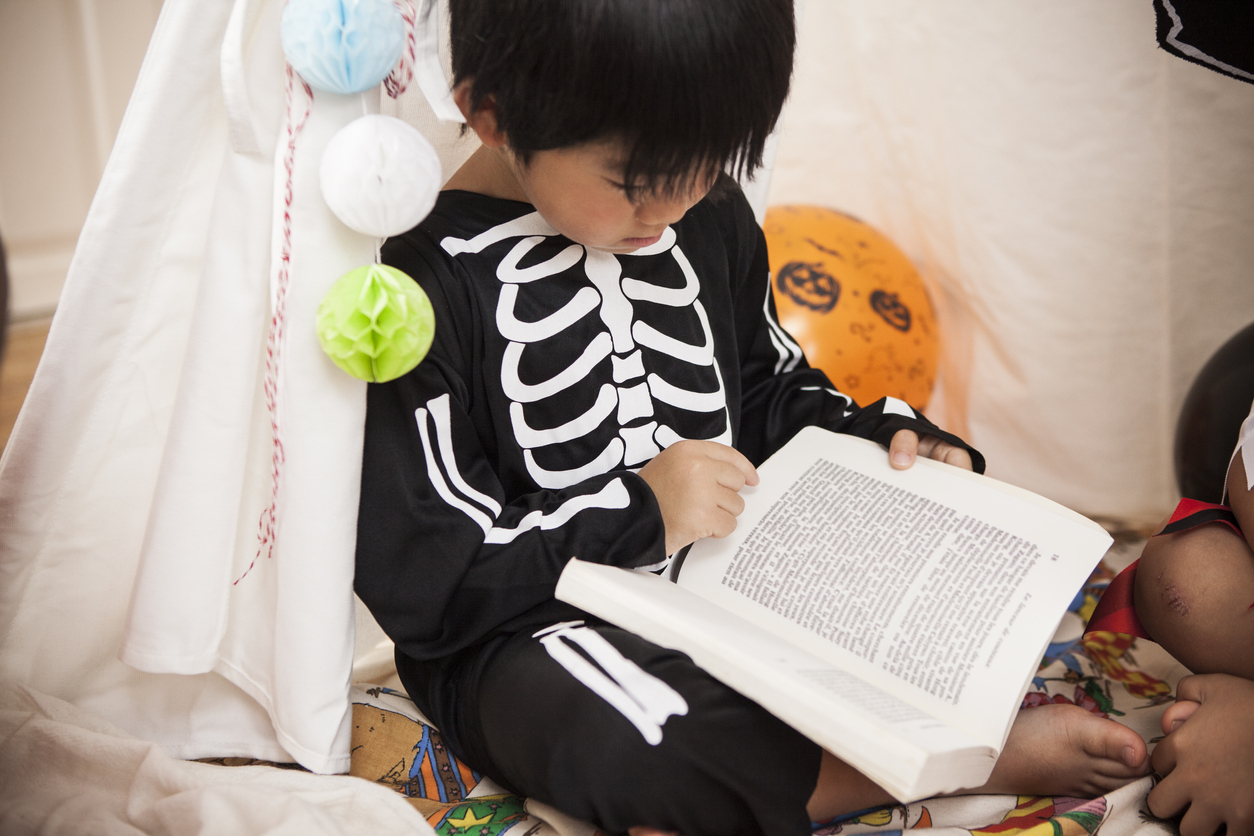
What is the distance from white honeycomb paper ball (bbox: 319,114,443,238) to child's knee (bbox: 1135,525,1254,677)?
584 mm

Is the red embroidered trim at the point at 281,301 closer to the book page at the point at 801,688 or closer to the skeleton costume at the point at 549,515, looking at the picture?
the skeleton costume at the point at 549,515

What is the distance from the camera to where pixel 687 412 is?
71 centimetres

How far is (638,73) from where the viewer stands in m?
0.51

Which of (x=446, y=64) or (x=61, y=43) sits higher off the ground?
(x=61, y=43)

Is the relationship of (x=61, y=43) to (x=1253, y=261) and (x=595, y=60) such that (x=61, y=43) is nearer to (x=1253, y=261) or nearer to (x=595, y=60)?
(x=595, y=60)

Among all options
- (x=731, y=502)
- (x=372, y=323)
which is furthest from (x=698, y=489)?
(x=372, y=323)

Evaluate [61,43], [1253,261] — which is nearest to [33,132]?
[61,43]

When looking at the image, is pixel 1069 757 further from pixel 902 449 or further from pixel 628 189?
pixel 628 189

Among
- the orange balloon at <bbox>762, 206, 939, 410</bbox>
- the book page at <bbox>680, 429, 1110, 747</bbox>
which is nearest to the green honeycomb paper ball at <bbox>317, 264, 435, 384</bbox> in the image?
the book page at <bbox>680, 429, 1110, 747</bbox>

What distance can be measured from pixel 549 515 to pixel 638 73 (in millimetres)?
287

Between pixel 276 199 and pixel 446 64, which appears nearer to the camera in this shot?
pixel 276 199

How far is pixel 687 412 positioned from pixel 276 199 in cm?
33

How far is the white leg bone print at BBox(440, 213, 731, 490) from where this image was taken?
0.64 m

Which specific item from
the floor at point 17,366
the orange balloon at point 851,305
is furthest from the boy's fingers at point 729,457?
the floor at point 17,366
